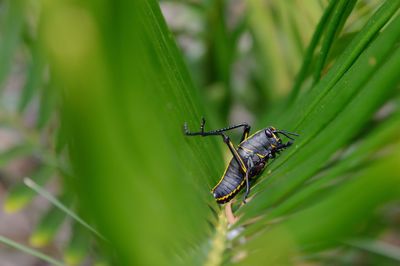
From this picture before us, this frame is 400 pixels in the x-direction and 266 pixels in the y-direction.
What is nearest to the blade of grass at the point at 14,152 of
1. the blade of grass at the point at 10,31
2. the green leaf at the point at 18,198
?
the green leaf at the point at 18,198

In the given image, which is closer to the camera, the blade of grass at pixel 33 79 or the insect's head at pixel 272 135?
the insect's head at pixel 272 135

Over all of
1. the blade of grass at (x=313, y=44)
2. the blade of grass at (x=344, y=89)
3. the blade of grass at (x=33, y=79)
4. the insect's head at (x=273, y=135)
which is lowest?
the blade of grass at (x=344, y=89)

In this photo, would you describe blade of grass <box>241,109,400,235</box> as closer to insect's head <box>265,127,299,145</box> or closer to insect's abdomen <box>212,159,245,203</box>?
insect's abdomen <box>212,159,245,203</box>

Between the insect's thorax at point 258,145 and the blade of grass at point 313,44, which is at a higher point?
the blade of grass at point 313,44

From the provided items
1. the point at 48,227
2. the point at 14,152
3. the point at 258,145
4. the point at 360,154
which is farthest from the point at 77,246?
the point at 360,154

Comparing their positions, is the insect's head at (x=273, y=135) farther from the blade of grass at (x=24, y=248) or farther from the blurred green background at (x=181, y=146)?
the blade of grass at (x=24, y=248)

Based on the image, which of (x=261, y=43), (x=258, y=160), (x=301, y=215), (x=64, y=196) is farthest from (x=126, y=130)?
(x=261, y=43)

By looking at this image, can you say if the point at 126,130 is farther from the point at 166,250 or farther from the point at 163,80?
the point at 163,80

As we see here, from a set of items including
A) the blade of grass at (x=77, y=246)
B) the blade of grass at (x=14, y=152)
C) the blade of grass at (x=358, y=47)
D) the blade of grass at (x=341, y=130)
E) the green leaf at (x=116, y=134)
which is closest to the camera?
the green leaf at (x=116, y=134)
